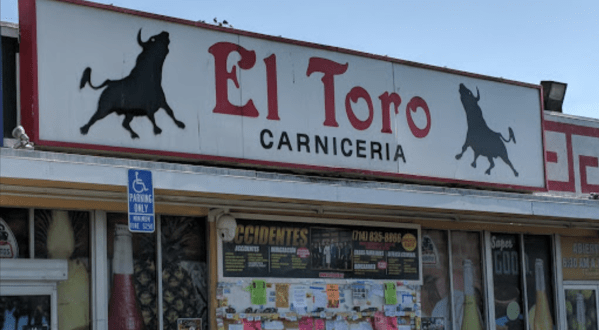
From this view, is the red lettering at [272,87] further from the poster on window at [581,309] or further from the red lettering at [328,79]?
the poster on window at [581,309]

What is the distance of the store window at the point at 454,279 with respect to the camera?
15.1 m

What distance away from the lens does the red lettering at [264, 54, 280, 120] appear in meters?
13.3

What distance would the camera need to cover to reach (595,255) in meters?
17.8

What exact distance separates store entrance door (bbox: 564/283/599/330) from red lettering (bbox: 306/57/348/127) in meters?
5.92

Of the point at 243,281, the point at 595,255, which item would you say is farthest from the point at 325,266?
the point at 595,255

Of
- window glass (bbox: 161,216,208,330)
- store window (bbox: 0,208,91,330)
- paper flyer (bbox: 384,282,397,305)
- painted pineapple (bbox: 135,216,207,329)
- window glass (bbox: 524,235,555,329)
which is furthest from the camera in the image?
window glass (bbox: 524,235,555,329)

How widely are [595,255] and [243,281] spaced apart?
7640 millimetres

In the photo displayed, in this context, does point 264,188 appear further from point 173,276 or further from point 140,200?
point 140,200

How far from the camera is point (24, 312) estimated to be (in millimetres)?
11234

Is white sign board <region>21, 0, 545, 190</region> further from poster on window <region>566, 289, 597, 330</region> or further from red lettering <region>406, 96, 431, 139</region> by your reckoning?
poster on window <region>566, 289, 597, 330</region>

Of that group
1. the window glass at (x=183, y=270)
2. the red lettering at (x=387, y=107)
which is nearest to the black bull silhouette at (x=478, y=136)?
the red lettering at (x=387, y=107)

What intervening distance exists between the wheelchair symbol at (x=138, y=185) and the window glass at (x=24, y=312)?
172cm

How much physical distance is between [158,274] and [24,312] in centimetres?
178

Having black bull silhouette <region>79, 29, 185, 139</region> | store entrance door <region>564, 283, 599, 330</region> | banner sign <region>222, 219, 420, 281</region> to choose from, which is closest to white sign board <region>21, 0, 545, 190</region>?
black bull silhouette <region>79, 29, 185, 139</region>
